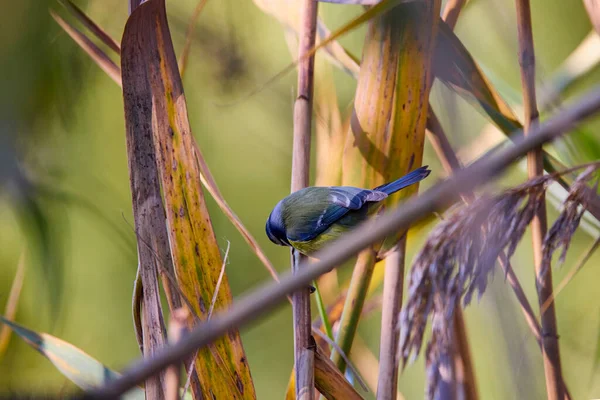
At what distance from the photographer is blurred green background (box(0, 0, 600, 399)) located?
87 centimetres

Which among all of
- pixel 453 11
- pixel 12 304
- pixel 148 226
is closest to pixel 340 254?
pixel 148 226

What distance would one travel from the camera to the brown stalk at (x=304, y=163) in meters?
0.66

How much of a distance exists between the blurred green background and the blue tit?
0.15 m

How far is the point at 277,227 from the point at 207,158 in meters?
0.44

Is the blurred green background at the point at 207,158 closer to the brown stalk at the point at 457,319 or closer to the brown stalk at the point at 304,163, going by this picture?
the brown stalk at the point at 457,319

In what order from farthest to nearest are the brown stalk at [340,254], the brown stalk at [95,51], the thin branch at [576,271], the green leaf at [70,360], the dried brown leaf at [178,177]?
the brown stalk at [95,51]
the green leaf at [70,360]
the dried brown leaf at [178,177]
the thin branch at [576,271]
the brown stalk at [340,254]

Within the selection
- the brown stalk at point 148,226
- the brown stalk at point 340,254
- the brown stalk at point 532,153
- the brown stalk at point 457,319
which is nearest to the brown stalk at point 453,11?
the brown stalk at point 457,319

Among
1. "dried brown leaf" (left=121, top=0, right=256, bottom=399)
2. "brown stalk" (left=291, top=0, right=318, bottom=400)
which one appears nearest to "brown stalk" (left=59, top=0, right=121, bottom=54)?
"dried brown leaf" (left=121, top=0, right=256, bottom=399)

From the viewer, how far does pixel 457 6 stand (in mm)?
885

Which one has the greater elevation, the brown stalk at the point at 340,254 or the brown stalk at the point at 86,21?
the brown stalk at the point at 86,21

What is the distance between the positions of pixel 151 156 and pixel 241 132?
2.02 ft

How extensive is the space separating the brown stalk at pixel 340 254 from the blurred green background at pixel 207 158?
1.59 ft

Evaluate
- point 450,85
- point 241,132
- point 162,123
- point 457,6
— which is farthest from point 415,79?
point 241,132

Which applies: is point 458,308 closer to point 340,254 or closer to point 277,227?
point 277,227
